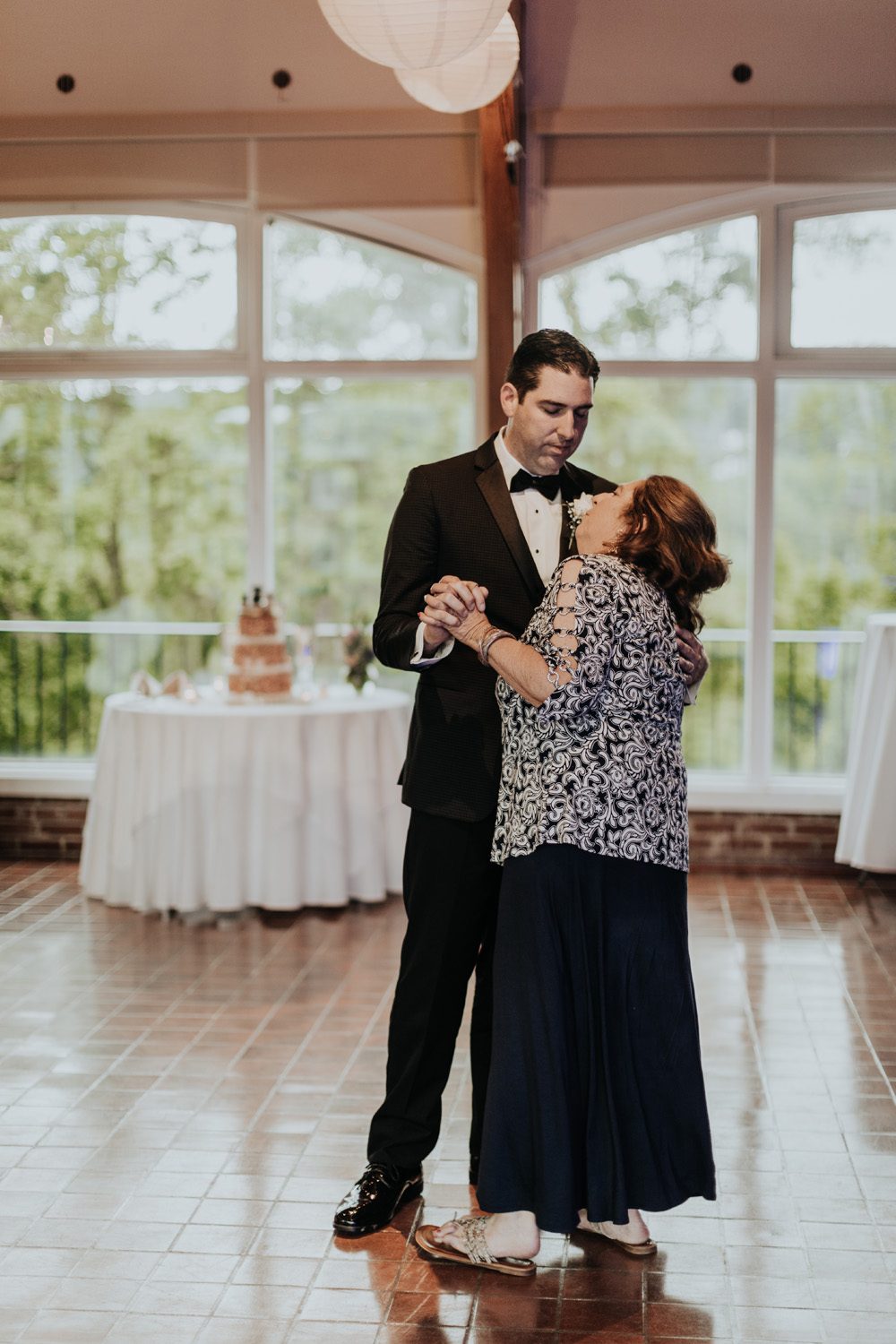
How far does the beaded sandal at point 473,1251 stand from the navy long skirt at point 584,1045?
18 centimetres

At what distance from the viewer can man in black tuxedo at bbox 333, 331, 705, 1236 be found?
2.61 metres

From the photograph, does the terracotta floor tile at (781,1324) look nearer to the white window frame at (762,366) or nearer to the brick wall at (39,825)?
the white window frame at (762,366)

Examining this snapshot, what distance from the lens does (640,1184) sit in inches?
98.8

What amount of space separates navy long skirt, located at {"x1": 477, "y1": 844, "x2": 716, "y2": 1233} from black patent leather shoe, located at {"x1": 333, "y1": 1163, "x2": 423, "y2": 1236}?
1.29 feet

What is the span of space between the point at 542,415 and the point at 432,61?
1.46 meters

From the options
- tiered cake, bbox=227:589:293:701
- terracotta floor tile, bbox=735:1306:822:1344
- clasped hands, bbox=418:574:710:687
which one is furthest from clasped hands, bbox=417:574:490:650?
tiered cake, bbox=227:589:293:701

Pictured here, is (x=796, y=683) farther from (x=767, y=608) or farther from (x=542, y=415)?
(x=542, y=415)

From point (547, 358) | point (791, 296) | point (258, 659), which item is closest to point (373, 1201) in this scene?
point (547, 358)

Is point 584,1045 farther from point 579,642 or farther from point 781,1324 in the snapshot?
point 579,642

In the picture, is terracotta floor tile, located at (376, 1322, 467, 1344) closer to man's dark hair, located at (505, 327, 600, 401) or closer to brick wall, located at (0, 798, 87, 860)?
man's dark hair, located at (505, 327, 600, 401)

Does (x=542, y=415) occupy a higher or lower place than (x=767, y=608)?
higher

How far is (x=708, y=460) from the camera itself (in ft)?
22.1

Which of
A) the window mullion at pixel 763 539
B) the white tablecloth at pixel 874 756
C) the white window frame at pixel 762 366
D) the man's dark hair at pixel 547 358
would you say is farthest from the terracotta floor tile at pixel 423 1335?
the window mullion at pixel 763 539

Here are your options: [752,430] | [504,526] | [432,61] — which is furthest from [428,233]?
[504,526]
